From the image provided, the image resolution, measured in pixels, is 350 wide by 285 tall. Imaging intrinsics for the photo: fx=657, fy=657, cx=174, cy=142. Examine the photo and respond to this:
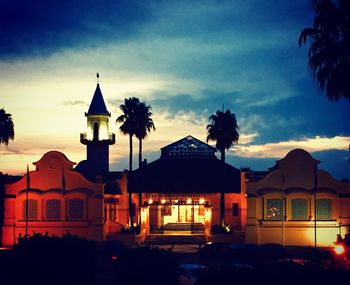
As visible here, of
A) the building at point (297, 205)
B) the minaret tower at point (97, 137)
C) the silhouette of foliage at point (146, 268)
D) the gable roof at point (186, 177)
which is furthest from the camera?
the minaret tower at point (97, 137)

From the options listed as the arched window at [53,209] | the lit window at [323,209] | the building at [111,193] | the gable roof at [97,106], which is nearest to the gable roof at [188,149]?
the building at [111,193]

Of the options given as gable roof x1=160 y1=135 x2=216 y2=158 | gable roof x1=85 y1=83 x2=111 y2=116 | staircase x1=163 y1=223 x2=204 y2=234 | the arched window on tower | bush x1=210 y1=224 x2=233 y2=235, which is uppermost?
gable roof x1=85 y1=83 x2=111 y2=116

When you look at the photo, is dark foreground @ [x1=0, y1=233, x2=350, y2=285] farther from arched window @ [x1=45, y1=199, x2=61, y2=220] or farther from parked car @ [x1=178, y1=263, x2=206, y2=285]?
arched window @ [x1=45, y1=199, x2=61, y2=220]

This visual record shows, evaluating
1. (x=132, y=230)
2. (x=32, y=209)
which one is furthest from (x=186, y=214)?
(x=32, y=209)

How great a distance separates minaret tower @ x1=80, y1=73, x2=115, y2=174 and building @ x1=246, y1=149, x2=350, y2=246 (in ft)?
72.3

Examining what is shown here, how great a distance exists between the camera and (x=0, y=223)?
5241cm

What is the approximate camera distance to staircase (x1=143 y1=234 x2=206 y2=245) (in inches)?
2135

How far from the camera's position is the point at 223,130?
58.3 metres

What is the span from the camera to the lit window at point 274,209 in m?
50.8

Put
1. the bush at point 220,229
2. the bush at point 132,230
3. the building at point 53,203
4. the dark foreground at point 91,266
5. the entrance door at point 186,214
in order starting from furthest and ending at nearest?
the entrance door at point 186,214 < the bush at point 132,230 < the bush at point 220,229 < the building at point 53,203 < the dark foreground at point 91,266

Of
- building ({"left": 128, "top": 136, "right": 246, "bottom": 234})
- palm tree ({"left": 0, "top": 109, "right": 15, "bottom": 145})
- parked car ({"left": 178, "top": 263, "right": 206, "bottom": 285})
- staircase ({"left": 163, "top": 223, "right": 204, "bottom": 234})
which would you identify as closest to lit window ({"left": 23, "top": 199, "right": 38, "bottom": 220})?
palm tree ({"left": 0, "top": 109, "right": 15, "bottom": 145})

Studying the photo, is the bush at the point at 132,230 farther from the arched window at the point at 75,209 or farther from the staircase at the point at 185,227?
the staircase at the point at 185,227

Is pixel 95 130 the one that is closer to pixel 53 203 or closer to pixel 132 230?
pixel 132 230

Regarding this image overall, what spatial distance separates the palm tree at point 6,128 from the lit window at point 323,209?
85.9 ft
